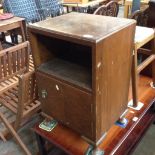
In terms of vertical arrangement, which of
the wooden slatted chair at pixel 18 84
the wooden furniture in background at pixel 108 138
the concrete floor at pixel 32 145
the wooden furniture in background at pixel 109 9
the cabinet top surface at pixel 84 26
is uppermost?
the cabinet top surface at pixel 84 26

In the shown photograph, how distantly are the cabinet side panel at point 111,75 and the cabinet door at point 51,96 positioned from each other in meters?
0.20

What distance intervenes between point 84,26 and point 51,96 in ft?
1.25

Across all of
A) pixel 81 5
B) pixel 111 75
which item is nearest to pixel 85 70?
pixel 111 75

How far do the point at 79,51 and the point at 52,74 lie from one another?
12.0 inches

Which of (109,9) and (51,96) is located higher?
(109,9)

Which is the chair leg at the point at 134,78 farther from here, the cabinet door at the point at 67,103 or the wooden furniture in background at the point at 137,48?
the cabinet door at the point at 67,103

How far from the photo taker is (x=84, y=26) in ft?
3.04

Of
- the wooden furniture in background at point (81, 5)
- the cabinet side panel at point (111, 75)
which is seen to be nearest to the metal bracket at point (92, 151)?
the cabinet side panel at point (111, 75)

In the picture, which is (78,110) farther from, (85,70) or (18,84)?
(18,84)

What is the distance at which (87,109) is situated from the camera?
3.03ft

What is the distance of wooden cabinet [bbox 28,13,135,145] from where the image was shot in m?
0.83

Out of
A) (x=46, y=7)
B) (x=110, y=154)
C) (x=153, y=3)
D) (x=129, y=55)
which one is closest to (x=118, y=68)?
(x=129, y=55)

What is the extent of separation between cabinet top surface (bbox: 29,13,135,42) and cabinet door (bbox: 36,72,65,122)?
24 cm

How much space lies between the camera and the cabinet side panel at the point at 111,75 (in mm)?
822
